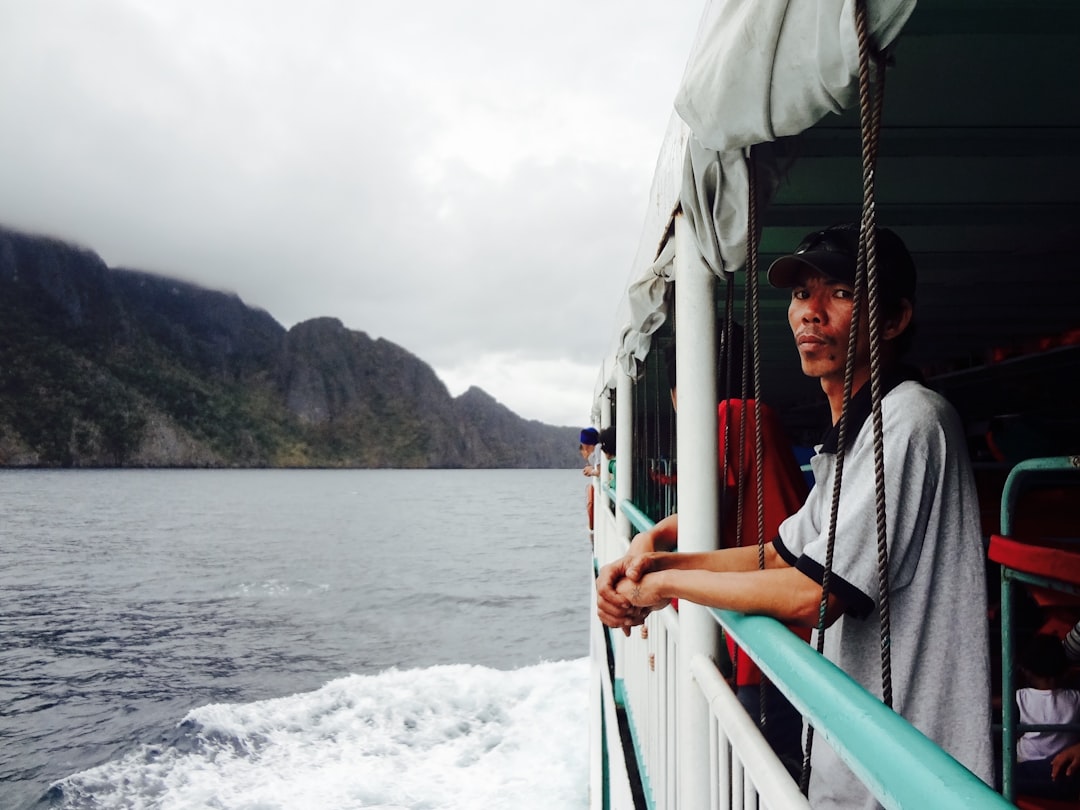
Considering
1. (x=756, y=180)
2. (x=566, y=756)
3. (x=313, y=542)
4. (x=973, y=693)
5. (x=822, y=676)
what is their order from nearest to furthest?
(x=822, y=676)
(x=973, y=693)
(x=756, y=180)
(x=566, y=756)
(x=313, y=542)

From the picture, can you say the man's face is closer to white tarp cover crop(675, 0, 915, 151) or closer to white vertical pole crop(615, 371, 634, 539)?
white tarp cover crop(675, 0, 915, 151)

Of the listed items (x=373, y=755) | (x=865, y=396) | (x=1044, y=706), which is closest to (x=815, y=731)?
(x=865, y=396)

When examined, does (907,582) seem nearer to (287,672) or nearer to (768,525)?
(768,525)

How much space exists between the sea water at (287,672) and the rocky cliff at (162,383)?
279 ft

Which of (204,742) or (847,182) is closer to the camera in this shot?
(847,182)

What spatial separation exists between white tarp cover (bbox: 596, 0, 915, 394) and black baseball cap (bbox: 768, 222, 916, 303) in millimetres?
170

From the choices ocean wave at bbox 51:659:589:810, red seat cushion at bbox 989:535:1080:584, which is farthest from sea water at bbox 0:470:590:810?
red seat cushion at bbox 989:535:1080:584

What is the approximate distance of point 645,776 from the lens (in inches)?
139

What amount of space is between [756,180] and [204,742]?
16.0m

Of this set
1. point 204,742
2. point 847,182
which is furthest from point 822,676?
point 204,742

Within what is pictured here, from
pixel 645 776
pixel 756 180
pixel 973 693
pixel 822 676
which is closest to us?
pixel 822 676

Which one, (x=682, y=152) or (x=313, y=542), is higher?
(x=682, y=152)

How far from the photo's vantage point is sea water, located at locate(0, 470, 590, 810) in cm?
1194

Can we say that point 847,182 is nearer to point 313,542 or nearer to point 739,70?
point 739,70
